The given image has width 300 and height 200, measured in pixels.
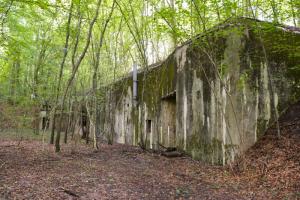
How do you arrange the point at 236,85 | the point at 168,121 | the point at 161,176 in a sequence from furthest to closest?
the point at 168,121
the point at 236,85
the point at 161,176

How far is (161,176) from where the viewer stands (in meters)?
6.01

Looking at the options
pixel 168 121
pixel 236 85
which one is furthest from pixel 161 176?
pixel 168 121

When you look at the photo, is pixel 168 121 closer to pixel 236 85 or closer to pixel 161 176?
pixel 236 85

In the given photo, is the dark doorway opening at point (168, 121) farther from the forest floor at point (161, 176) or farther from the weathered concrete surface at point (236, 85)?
the forest floor at point (161, 176)

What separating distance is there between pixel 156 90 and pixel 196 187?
5.82 m

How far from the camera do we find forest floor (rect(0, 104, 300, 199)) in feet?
15.0

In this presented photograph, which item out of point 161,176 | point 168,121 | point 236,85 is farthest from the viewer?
point 168,121

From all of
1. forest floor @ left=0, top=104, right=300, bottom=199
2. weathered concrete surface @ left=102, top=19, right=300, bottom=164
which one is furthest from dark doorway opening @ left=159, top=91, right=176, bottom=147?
forest floor @ left=0, top=104, right=300, bottom=199

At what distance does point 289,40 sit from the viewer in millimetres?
6930

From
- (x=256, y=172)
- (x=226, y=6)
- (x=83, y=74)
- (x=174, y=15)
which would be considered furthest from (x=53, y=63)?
(x=256, y=172)

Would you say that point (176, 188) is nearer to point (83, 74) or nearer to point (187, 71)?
point (187, 71)

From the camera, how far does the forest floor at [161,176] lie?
180 inches

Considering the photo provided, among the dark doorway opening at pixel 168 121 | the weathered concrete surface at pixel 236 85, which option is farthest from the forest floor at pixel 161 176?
the dark doorway opening at pixel 168 121

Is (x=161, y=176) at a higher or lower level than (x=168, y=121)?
lower
